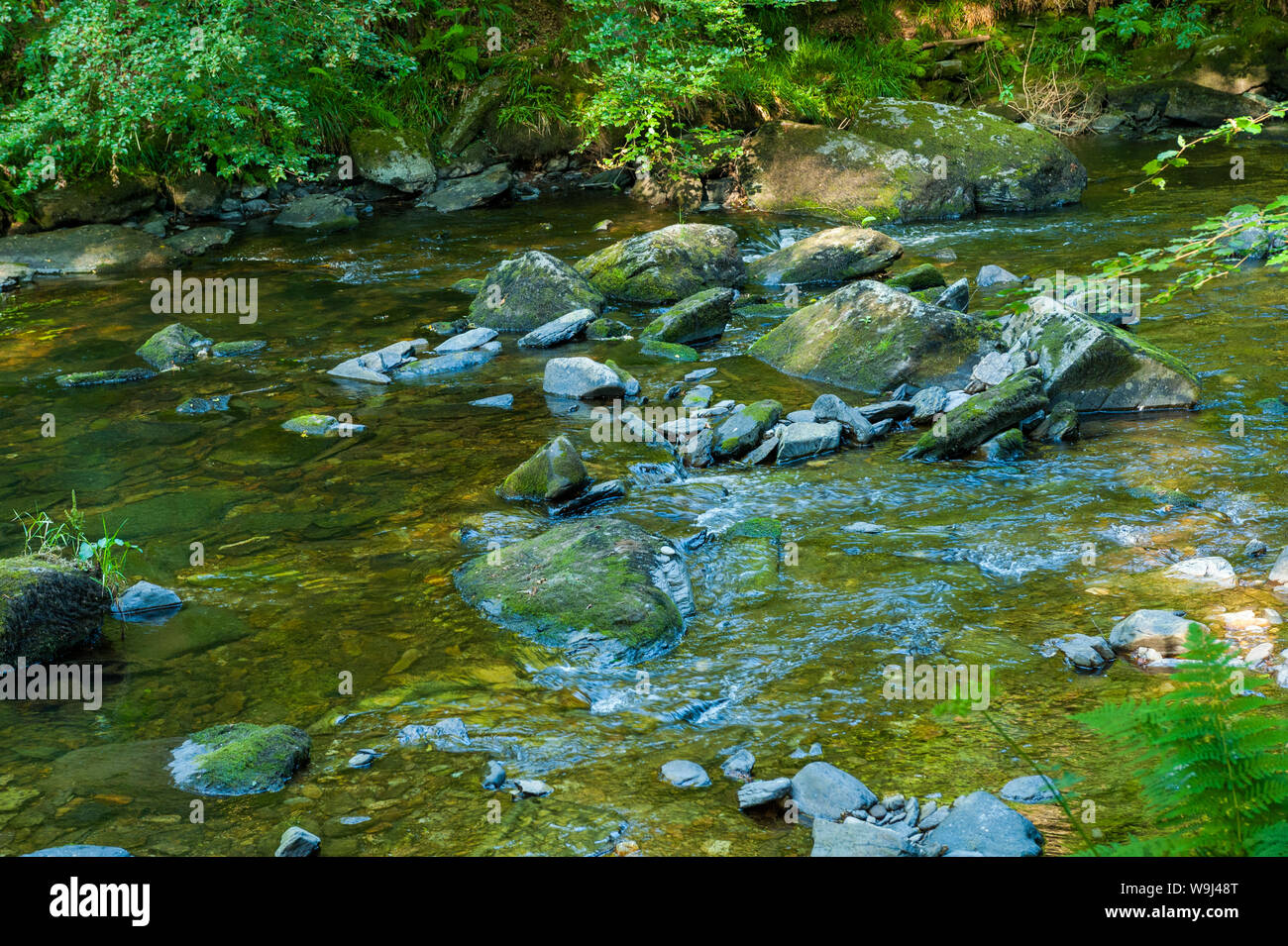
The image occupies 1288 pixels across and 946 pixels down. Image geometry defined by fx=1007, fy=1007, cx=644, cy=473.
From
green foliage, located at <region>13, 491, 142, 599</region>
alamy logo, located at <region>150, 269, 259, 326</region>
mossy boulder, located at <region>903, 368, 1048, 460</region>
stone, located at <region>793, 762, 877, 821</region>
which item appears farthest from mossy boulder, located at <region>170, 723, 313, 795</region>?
alamy logo, located at <region>150, 269, 259, 326</region>

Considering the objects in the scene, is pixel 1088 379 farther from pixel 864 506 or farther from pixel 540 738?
pixel 540 738

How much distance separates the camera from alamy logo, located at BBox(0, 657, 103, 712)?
4180 mm

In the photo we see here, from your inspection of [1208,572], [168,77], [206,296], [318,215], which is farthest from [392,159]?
[1208,572]

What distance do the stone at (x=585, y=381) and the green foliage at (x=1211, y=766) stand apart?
592 cm

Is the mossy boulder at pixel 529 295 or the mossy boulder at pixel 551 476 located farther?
the mossy boulder at pixel 529 295

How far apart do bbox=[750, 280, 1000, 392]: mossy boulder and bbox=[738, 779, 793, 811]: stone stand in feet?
15.4

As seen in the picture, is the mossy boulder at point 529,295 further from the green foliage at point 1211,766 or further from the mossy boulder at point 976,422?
the green foliage at point 1211,766

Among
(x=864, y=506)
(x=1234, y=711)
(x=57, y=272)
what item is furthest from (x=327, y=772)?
(x=57, y=272)

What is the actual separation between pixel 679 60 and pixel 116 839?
40.1ft

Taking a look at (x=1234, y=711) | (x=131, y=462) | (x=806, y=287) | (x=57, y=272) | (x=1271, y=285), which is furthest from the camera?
(x=57, y=272)

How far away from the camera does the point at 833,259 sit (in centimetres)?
1057

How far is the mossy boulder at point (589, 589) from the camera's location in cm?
438

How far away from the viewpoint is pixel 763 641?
4367mm

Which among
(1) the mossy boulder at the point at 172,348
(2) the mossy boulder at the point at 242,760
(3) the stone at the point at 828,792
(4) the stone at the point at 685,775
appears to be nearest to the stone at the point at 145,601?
(2) the mossy boulder at the point at 242,760
